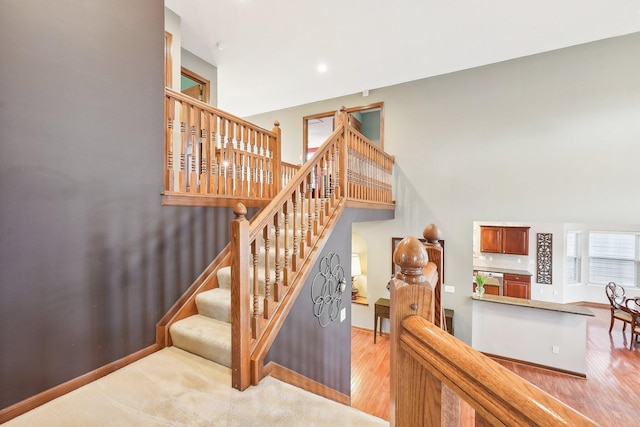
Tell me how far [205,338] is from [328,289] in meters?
1.20

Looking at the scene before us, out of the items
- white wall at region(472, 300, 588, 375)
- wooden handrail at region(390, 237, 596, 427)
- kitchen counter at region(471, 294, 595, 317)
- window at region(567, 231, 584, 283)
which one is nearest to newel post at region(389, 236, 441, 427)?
wooden handrail at region(390, 237, 596, 427)

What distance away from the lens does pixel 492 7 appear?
2865mm

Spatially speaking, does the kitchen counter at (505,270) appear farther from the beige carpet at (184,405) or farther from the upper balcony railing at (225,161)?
the beige carpet at (184,405)

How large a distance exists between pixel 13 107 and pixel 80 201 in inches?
22.5

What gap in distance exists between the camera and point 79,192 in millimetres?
1669

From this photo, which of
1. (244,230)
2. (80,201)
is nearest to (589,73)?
(244,230)

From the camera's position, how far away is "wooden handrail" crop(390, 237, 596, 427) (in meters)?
0.44

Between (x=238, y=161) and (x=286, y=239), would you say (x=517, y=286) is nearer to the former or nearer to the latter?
(x=286, y=239)

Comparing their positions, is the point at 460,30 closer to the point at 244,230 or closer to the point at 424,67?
the point at 424,67

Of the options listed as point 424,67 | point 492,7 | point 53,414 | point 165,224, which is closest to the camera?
point 53,414

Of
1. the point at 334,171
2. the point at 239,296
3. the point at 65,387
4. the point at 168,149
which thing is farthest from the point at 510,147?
the point at 65,387

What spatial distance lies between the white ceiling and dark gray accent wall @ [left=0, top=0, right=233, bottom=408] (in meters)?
1.38

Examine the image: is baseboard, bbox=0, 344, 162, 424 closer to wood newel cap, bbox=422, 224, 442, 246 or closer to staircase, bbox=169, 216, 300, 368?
staircase, bbox=169, 216, 300, 368

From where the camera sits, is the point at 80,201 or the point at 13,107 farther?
the point at 80,201
